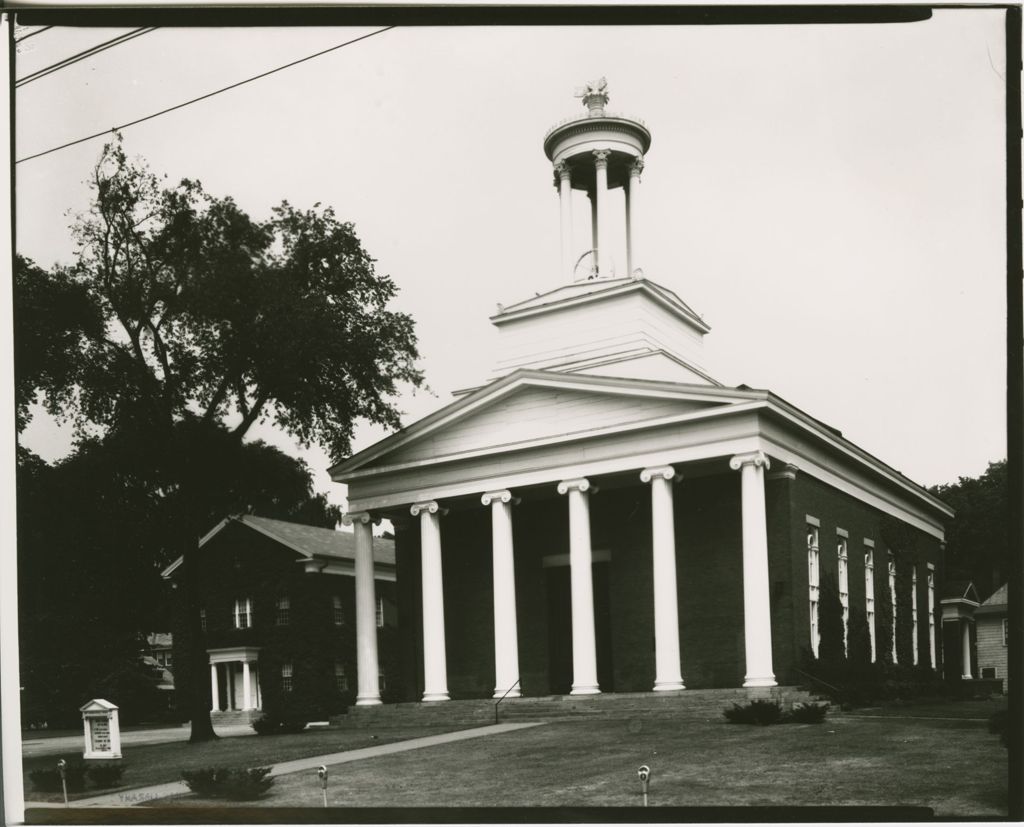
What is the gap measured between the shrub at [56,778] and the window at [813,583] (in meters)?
15.2

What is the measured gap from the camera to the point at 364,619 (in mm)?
24875

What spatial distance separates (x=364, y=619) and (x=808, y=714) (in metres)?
9.25

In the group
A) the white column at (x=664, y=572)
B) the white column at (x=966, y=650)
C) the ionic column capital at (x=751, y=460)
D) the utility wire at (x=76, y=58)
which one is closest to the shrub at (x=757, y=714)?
the white column at (x=966, y=650)

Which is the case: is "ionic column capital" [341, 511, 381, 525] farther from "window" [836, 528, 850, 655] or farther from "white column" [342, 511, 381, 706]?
"window" [836, 528, 850, 655]

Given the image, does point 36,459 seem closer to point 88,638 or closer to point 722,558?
point 88,638

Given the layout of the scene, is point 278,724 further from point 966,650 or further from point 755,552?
point 966,650

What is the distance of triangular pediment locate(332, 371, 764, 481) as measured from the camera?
24625 millimetres

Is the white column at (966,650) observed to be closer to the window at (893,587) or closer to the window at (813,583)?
the window at (893,587)

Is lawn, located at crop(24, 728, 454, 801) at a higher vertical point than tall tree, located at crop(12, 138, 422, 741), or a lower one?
lower

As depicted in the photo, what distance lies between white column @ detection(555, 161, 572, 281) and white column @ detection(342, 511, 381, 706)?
7.16 metres

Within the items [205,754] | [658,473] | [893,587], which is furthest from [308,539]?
[893,587]

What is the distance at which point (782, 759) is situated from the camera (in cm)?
1537

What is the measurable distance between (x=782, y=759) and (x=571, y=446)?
11.1 m

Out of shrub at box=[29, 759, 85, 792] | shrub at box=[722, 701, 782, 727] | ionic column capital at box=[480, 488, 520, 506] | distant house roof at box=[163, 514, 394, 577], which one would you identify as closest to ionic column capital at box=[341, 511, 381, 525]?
distant house roof at box=[163, 514, 394, 577]
